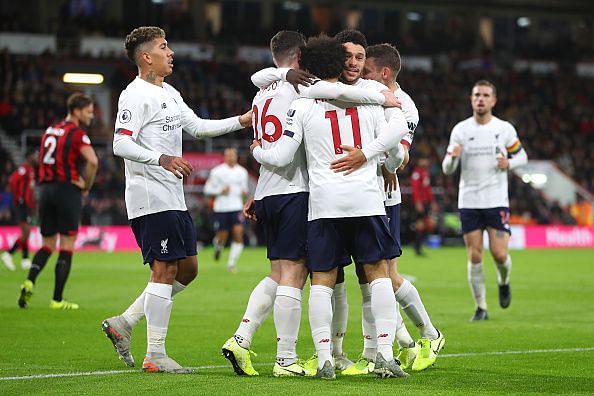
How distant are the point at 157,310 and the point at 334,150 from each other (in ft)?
6.25

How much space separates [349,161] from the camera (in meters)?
7.41

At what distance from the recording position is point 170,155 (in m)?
8.12

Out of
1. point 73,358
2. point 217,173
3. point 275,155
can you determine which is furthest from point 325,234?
point 217,173

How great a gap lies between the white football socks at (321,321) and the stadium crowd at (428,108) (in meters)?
24.0

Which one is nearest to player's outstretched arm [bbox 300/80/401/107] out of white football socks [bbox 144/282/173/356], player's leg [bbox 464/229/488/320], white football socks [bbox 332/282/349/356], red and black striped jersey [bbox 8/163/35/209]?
white football socks [bbox 332/282/349/356]

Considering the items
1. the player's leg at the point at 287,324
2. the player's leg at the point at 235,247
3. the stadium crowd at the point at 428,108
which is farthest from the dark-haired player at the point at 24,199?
the player's leg at the point at 287,324

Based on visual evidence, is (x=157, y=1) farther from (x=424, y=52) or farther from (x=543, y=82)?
(x=543, y=82)

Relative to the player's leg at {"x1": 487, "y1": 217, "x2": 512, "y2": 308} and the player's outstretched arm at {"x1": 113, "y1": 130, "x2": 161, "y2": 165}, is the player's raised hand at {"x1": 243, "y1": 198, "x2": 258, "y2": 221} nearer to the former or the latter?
the player's outstretched arm at {"x1": 113, "y1": 130, "x2": 161, "y2": 165}

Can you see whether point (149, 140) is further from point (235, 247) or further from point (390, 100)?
point (235, 247)

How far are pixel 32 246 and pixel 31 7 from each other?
66.2 ft

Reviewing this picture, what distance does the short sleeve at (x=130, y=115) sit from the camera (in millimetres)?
8094

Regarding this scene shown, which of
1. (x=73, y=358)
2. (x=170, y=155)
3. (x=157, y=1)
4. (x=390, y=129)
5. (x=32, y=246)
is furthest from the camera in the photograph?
(x=157, y=1)

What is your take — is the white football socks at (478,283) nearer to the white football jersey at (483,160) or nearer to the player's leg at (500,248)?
the player's leg at (500,248)

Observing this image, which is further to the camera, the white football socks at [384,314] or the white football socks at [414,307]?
the white football socks at [414,307]
